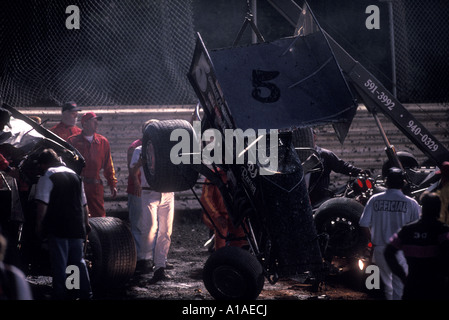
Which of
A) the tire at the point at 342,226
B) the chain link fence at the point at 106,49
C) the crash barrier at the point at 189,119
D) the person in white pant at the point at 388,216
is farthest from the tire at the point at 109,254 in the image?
the chain link fence at the point at 106,49

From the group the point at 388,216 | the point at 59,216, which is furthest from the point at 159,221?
the point at 388,216

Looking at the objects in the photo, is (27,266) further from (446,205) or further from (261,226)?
(446,205)

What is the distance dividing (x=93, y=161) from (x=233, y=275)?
12.4 ft

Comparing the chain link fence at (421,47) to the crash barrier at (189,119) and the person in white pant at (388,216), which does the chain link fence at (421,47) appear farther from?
the person in white pant at (388,216)

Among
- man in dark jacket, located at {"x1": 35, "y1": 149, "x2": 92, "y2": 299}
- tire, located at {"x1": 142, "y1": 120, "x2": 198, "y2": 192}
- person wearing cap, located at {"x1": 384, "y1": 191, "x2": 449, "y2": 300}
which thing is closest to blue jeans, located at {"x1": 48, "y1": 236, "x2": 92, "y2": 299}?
man in dark jacket, located at {"x1": 35, "y1": 149, "x2": 92, "y2": 299}

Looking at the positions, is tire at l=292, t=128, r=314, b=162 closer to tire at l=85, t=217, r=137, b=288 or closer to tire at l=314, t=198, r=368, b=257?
tire at l=314, t=198, r=368, b=257

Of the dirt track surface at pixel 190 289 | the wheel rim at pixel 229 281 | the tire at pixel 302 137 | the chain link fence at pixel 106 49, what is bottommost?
the dirt track surface at pixel 190 289

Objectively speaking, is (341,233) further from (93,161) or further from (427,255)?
(93,161)

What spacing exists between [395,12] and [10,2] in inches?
299

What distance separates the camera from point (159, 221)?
9250 mm

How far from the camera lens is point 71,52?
1342 centimetres

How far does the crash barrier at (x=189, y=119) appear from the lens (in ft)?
42.4

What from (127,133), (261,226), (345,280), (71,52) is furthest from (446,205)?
(71,52)

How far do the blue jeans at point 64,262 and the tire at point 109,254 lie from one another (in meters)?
0.59
